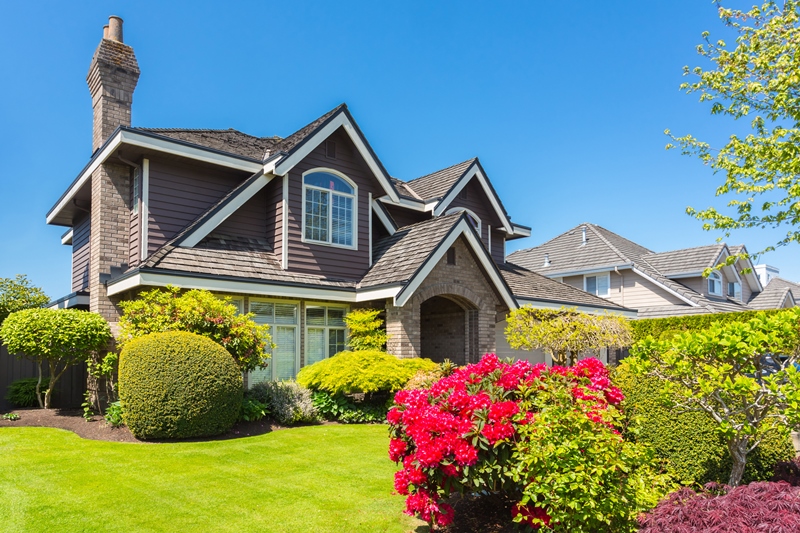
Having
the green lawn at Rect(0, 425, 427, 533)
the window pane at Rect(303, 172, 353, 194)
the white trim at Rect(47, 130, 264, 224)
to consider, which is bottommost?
the green lawn at Rect(0, 425, 427, 533)

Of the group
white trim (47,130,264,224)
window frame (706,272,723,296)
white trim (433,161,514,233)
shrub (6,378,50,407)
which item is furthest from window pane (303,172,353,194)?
window frame (706,272,723,296)

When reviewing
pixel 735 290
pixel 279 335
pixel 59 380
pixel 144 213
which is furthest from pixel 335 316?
pixel 735 290

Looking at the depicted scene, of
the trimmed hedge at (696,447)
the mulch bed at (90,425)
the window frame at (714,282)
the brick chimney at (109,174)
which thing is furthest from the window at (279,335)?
the window frame at (714,282)

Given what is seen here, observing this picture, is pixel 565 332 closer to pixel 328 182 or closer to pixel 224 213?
pixel 328 182

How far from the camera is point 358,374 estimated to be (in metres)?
13.0

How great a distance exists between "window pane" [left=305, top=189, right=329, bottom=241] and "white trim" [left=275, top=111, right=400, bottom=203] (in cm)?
104

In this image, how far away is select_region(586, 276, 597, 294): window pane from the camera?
31.0 metres

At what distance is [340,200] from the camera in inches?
651

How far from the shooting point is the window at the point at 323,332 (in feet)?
49.9

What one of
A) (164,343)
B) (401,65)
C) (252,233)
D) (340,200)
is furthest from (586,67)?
(164,343)

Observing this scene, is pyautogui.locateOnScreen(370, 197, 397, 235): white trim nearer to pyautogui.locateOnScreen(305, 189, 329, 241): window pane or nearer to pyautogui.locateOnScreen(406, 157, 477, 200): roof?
pyautogui.locateOnScreen(305, 189, 329, 241): window pane

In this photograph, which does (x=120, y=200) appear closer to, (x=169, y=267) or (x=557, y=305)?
(x=169, y=267)

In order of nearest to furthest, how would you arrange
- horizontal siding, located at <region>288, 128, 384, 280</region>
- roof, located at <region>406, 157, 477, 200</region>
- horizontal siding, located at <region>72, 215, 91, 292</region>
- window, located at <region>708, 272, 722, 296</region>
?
horizontal siding, located at <region>288, 128, 384, 280</region> → horizontal siding, located at <region>72, 215, 91, 292</region> → roof, located at <region>406, 157, 477, 200</region> → window, located at <region>708, 272, 722, 296</region>

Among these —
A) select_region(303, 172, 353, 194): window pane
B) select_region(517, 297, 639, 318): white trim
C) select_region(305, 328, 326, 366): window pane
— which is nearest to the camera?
select_region(305, 328, 326, 366): window pane
